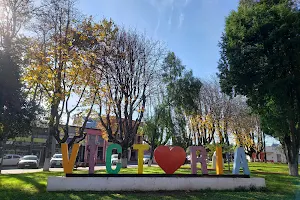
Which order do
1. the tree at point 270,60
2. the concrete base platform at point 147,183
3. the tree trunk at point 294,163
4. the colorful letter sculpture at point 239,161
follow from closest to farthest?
the concrete base platform at point 147,183
the colorful letter sculpture at point 239,161
the tree at point 270,60
the tree trunk at point 294,163

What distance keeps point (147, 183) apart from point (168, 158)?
4.61 ft

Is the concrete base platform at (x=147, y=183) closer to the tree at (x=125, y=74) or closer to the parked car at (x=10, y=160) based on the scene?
the tree at (x=125, y=74)

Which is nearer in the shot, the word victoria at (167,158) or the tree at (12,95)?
the word victoria at (167,158)

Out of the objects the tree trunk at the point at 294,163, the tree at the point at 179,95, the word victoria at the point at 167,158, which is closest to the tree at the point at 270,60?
the tree trunk at the point at 294,163

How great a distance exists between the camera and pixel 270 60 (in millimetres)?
15836

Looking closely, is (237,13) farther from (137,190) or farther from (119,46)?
(137,190)

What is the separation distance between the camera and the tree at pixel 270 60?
15.7m

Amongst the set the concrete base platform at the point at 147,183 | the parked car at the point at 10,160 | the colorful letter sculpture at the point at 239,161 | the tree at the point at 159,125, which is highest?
the tree at the point at 159,125

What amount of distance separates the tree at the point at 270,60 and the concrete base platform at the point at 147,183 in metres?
7.56

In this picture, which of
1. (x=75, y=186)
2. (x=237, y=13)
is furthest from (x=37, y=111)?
(x=237, y=13)

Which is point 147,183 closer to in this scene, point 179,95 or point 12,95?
point 12,95

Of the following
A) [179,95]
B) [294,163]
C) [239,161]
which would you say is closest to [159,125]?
[179,95]

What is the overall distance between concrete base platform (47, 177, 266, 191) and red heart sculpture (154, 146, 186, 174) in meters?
0.57

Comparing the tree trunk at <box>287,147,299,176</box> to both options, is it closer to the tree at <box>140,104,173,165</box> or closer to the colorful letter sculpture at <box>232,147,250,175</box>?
the colorful letter sculpture at <box>232,147,250,175</box>
